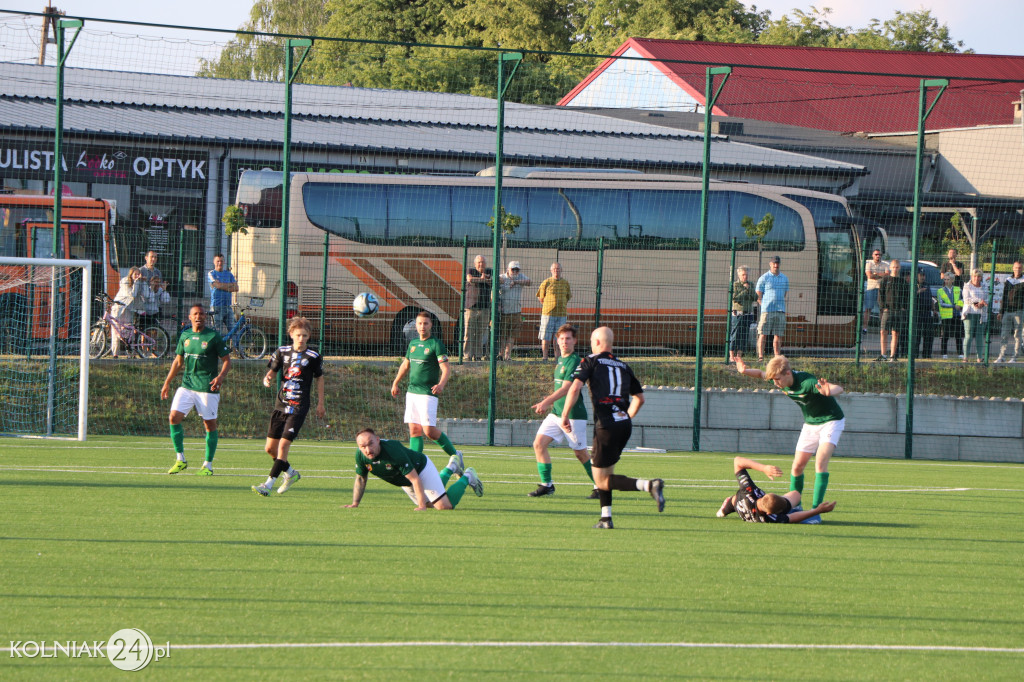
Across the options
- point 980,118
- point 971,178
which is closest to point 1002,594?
point 971,178

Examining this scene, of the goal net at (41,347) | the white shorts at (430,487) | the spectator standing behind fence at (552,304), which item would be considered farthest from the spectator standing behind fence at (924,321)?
the goal net at (41,347)

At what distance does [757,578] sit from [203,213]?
1868cm

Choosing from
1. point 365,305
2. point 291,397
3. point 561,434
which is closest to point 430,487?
point 291,397

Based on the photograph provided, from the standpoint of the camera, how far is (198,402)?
41.3 ft

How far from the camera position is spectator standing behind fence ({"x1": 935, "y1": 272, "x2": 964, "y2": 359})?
19922 millimetres

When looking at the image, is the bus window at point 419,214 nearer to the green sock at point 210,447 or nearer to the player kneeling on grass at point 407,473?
the green sock at point 210,447

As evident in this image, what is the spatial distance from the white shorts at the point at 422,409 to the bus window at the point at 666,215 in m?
9.45

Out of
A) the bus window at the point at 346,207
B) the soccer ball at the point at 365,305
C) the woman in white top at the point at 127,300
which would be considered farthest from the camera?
the bus window at the point at 346,207

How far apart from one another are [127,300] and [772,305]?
36.2 feet

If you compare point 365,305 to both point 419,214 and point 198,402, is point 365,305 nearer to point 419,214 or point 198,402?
point 419,214

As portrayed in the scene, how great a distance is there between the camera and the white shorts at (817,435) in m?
10.5

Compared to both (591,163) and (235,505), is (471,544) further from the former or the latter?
(591,163)

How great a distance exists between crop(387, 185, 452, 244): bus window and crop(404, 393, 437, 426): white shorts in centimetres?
1037

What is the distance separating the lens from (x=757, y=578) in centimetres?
776
